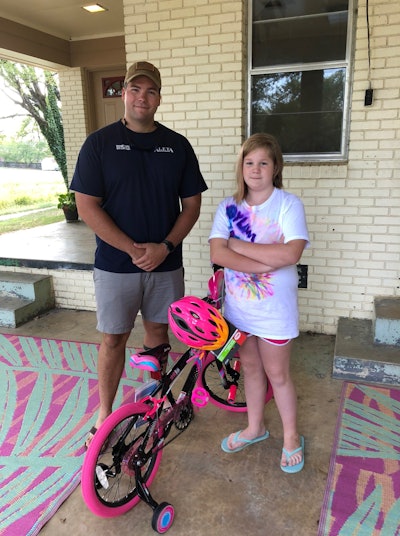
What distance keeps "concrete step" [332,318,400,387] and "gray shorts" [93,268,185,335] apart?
52.8 inches

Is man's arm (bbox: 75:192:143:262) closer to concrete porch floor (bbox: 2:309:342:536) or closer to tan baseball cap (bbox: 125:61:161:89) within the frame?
tan baseball cap (bbox: 125:61:161:89)

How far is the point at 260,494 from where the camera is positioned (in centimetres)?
202

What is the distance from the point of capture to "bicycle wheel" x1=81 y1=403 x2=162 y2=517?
1.75 m

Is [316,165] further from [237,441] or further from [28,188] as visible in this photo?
[28,188]

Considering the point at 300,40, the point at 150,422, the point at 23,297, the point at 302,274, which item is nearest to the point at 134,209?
the point at 150,422

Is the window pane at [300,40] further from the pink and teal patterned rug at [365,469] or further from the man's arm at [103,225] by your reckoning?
the pink and teal patterned rug at [365,469]

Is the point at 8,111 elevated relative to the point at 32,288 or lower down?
elevated

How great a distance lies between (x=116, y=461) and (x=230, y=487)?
58 centimetres

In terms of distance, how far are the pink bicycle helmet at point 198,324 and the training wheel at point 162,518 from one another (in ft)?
2.21

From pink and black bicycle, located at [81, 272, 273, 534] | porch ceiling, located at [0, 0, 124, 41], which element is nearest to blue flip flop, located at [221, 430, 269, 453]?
pink and black bicycle, located at [81, 272, 273, 534]

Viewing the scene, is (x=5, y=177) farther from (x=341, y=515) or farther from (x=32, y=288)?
(x=341, y=515)

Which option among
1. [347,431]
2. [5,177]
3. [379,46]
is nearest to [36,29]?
[379,46]

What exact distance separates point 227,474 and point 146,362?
75cm

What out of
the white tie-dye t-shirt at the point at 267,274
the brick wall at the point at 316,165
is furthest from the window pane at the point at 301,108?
the white tie-dye t-shirt at the point at 267,274
